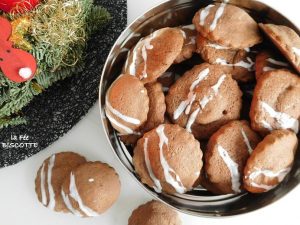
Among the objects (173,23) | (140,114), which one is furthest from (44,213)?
(173,23)

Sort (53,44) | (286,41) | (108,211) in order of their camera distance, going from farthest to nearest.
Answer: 1. (108,211)
2. (53,44)
3. (286,41)

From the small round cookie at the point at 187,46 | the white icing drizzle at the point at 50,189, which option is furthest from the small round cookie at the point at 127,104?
the white icing drizzle at the point at 50,189

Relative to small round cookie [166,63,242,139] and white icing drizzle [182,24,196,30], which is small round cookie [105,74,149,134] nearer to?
small round cookie [166,63,242,139]

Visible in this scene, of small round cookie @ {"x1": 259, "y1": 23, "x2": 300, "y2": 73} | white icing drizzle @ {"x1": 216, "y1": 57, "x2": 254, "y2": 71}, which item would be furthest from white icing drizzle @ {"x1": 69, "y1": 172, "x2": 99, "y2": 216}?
small round cookie @ {"x1": 259, "y1": 23, "x2": 300, "y2": 73}

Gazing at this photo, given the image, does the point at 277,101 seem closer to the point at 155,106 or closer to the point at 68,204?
the point at 155,106

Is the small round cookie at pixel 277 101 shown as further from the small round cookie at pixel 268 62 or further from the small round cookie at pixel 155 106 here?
the small round cookie at pixel 155 106

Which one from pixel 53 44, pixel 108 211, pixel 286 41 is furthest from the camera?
pixel 108 211

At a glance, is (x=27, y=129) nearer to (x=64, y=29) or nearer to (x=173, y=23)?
(x=64, y=29)

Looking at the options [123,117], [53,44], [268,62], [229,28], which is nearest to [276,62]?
[268,62]
